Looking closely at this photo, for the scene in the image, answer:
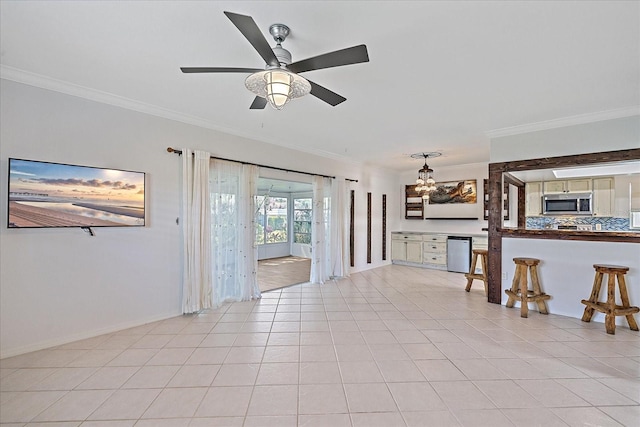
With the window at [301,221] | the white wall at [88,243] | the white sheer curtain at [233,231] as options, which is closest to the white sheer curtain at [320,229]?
the white sheer curtain at [233,231]

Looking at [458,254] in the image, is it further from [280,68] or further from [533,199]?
[280,68]

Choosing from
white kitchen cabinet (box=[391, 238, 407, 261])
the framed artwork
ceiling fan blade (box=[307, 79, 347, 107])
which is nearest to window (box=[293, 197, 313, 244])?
white kitchen cabinet (box=[391, 238, 407, 261])

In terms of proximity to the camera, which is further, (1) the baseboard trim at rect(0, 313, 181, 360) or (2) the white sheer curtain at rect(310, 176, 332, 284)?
(2) the white sheer curtain at rect(310, 176, 332, 284)

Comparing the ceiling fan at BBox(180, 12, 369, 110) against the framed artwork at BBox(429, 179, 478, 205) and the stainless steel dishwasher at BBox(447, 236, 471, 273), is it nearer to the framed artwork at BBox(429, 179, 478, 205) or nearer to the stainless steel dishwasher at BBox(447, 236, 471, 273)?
the stainless steel dishwasher at BBox(447, 236, 471, 273)

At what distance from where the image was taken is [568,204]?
452cm

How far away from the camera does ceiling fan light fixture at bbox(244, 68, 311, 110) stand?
1.88m

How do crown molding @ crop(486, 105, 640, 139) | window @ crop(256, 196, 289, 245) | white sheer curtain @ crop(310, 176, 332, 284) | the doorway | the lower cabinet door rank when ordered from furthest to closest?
window @ crop(256, 196, 289, 245)
the doorway
the lower cabinet door
white sheer curtain @ crop(310, 176, 332, 284)
crown molding @ crop(486, 105, 640, 139)

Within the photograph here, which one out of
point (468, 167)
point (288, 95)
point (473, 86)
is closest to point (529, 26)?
point (473, 86)

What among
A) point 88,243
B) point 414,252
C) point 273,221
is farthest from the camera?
point 273,221

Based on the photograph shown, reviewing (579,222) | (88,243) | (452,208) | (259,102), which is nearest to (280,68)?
(259,102)

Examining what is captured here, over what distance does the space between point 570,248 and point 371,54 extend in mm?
3845

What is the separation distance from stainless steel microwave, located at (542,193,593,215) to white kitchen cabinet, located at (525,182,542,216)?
68 mm

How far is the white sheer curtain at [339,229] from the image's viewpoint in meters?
6.04

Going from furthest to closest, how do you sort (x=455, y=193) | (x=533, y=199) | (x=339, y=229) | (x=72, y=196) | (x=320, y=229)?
(x=455, y=193), (x=339, y=229), (x=320, y=229), (x=533, y=199), (x=72, y=196)
